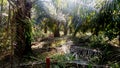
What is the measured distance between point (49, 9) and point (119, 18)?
3685mm

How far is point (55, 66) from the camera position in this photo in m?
7.39

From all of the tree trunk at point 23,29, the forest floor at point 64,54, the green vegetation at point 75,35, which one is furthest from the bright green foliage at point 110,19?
the tree trunk at point 23,29

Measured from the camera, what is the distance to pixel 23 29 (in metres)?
8.02

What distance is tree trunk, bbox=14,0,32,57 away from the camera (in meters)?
7.69

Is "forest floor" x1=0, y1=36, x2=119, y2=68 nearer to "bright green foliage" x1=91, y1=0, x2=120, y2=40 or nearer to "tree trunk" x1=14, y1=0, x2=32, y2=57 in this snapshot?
"tree trunk" x1=14, y1=0, x2=32, y2=57

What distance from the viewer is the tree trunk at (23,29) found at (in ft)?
25.2

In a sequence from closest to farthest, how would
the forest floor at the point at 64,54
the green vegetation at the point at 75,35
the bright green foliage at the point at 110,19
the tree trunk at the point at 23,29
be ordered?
the green vegetation at the point at 75,35
the tree trunk at the point at 23,29
the forest floor at the point at 64,54
the bright green foliage at the point at 110,19

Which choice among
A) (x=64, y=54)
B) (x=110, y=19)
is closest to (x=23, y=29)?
(x=64, y=54)

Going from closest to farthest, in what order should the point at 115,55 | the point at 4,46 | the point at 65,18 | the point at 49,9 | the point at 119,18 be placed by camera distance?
1. the point at 4,46
2. the point at 115,55
3. the point at 119,18
4. the point at 49,9
5. the point at 65,18

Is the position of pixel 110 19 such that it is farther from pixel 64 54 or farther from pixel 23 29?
pixel 23 29

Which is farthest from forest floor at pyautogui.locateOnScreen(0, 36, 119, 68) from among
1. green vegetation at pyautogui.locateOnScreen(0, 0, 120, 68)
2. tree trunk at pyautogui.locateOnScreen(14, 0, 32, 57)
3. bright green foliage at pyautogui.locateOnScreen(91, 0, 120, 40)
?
bright green foliage at pyautogui.locateOnScreen(91, 0, 120, 40)

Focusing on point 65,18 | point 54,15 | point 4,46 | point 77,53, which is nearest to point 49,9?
point 54,15

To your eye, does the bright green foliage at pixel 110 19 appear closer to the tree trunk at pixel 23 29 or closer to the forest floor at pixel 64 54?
the forest floor at pixel 64 54

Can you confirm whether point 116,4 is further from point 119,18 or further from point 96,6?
point 96,6
